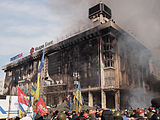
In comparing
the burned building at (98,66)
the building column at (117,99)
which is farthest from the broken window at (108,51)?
the building column at (117,99)

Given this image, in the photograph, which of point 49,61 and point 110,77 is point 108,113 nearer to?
point 110,77

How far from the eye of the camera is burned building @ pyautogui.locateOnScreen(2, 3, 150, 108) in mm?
27281

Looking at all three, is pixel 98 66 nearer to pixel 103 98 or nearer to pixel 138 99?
pixel 103 98

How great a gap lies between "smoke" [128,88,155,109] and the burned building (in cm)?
98

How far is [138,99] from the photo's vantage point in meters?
30.4

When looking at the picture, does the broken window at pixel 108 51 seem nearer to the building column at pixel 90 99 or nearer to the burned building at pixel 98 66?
the burned building at pixel 98 66

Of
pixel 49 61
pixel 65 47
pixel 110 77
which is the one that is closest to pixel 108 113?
pixel 110 77

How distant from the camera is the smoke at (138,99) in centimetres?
2827

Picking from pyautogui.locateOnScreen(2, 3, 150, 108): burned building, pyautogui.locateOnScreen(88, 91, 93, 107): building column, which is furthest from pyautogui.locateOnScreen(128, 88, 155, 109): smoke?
pyautogui.locateOnScreen(88, 91, 93, 107): building column

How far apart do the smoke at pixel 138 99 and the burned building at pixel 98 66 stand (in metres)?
0.98

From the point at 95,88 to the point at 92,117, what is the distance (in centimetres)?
2201

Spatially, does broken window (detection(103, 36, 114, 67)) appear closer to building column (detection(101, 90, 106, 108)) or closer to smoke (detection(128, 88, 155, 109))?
building column (detection(101, 90, 106, 108))

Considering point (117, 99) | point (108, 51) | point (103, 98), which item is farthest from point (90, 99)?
point (108, 51)

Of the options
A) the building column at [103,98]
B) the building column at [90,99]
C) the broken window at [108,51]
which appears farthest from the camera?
the broken window at [108,51]
